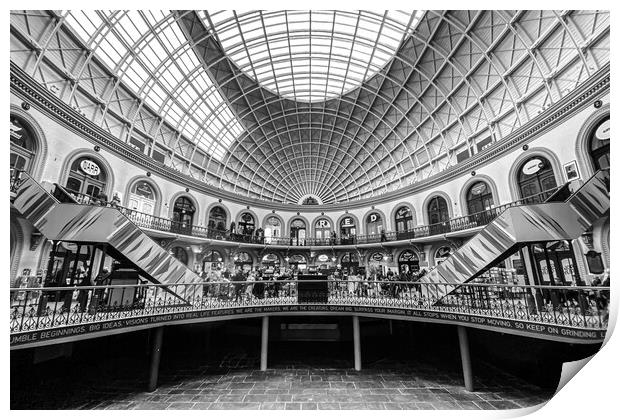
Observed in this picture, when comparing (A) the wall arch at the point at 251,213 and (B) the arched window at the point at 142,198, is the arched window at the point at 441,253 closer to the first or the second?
(A) the wall arch at the point at 251,213

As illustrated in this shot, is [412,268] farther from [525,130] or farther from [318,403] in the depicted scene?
[318,403]

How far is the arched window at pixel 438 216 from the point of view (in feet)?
48.1

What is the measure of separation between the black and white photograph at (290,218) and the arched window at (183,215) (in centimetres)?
28

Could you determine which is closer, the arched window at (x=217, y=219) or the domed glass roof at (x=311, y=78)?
the domed glass roof at (x=311, y=78)

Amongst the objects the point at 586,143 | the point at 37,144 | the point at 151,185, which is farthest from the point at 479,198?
the point at 151,185

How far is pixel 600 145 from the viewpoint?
4242mm

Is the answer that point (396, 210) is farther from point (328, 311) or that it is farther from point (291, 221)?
point (328, 311)

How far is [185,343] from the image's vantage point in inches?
396

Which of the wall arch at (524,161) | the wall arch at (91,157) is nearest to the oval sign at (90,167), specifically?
the wall arch at (91,157)

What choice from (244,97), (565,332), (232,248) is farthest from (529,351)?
(244,97)

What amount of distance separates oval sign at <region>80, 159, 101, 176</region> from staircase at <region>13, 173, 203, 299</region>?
5224 mm

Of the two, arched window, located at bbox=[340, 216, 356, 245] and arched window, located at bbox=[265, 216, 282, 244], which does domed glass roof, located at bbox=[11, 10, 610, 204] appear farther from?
arched window, located at bbox=[265, 216, 282, 244]

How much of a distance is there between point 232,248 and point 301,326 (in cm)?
937

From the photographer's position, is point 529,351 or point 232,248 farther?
point 232,248
